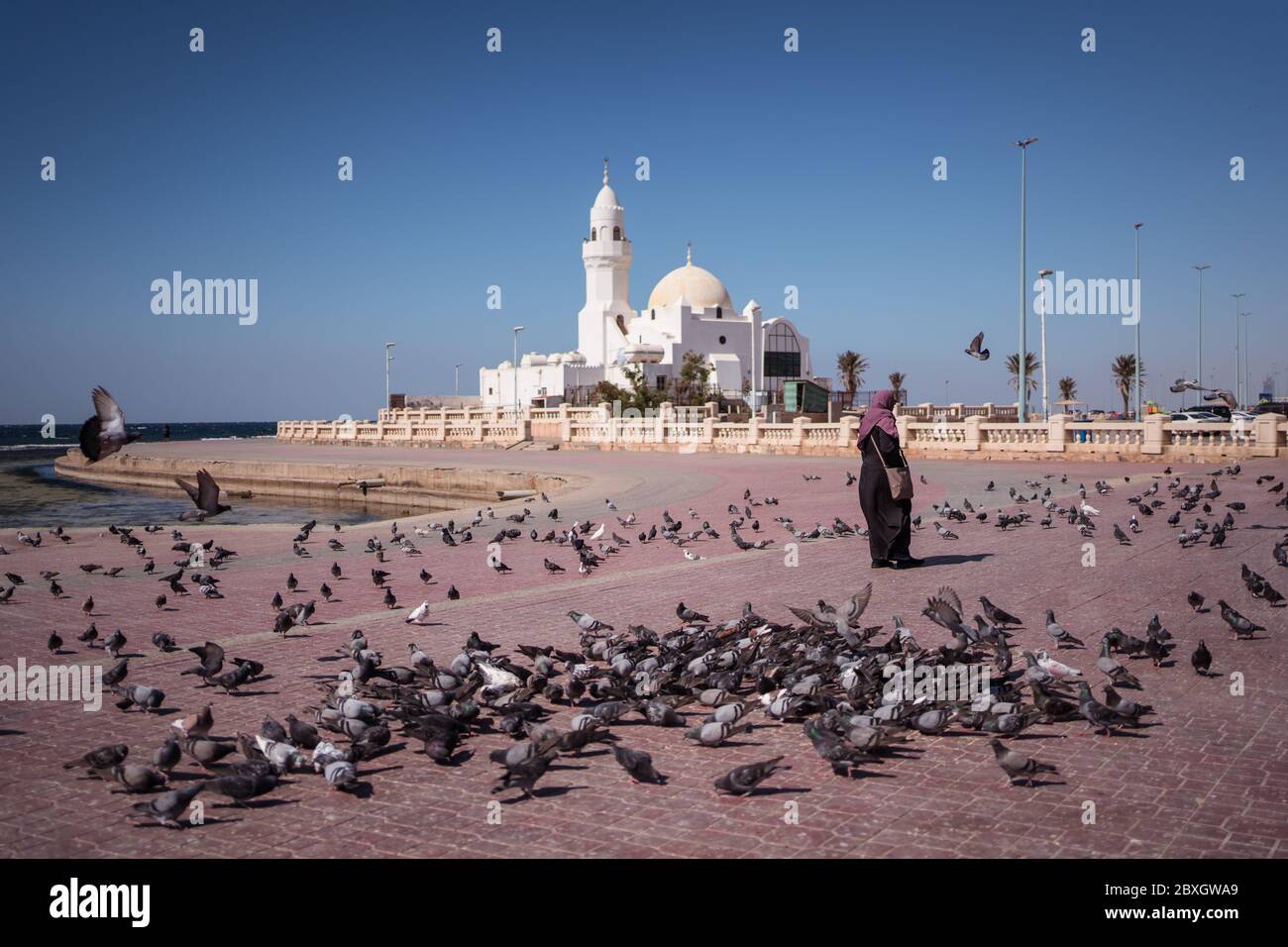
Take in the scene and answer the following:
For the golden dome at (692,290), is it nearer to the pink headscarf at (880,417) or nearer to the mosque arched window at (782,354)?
the mosque arched window at (782,354)

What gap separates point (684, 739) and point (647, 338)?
81.2 meters

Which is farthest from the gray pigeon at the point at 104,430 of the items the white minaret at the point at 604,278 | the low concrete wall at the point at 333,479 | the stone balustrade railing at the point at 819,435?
the white minaret at the point at 604,278

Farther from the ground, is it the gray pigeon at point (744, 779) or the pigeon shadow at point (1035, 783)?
the gray pigeon at point (744, 779)

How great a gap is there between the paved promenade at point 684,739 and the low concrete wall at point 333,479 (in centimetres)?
1683

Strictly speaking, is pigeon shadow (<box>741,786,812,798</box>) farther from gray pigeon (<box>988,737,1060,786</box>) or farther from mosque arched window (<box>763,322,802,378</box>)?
mosque arched window (<box>763,322,802,378</box>)

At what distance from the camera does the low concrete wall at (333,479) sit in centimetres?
3384

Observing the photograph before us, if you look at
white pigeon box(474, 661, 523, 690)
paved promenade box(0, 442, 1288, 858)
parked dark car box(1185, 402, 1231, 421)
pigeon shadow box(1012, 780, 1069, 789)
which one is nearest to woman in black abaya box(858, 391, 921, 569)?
paved promenade box(0, 442, 1288, 858)

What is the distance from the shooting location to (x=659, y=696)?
6.11 m

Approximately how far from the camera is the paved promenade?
4.18 metres

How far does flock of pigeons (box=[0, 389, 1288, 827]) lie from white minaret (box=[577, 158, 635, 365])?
81068 millimetres

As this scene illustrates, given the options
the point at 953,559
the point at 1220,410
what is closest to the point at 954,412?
the point at 1220,410

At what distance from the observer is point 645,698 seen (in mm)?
6012

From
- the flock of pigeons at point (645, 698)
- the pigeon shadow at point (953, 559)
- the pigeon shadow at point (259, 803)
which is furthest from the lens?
the pigeon shadow at point (953, 559)

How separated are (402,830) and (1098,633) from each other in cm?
582
